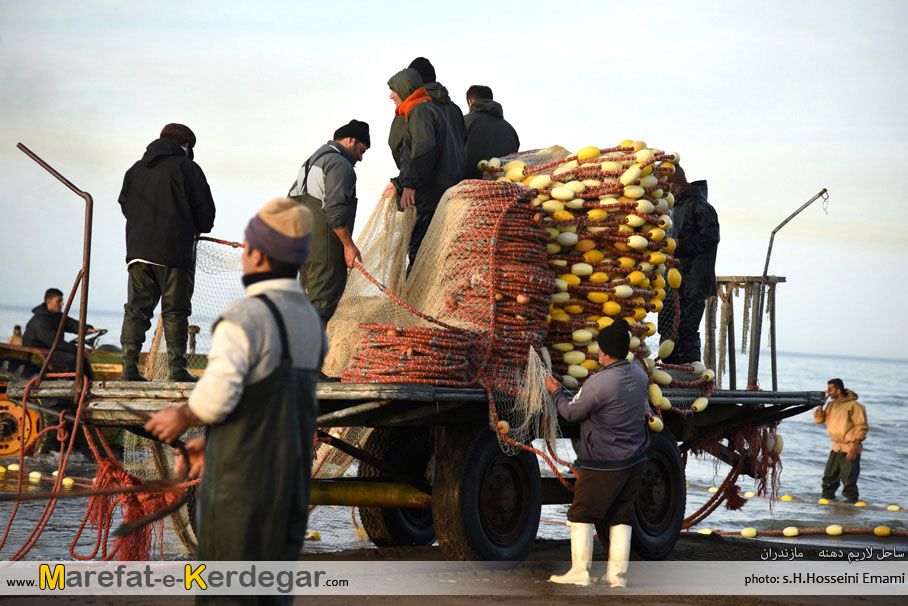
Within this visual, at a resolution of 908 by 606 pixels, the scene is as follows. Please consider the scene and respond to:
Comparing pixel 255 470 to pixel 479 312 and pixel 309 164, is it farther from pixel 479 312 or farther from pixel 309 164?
pixel 309 164

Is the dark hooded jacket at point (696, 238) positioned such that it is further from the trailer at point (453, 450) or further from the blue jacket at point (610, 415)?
the blue jacket at point (610, 415)

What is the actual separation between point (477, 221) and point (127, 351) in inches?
100

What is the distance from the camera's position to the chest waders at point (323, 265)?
283 inches

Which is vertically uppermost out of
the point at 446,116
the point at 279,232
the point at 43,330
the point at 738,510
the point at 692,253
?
the point at 446,116

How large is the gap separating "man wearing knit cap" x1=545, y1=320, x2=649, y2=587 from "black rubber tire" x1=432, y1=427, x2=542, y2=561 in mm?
520

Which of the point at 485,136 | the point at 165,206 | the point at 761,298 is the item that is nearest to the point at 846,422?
the point at 761,298

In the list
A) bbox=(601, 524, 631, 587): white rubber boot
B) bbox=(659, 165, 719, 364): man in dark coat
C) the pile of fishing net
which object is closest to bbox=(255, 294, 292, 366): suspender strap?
the pile of fishing net

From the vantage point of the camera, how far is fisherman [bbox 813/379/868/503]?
1695 cm

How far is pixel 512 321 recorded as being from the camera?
697 cm

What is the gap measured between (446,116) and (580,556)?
3588 millimetres

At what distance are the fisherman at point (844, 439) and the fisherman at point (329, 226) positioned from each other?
11850mm

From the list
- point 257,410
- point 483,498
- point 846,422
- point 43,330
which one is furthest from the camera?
point 846,422

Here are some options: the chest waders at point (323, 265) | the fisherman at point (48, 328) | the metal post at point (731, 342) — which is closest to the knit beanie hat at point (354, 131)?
the chest waders at point (323, 265)

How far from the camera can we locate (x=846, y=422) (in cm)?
1716
